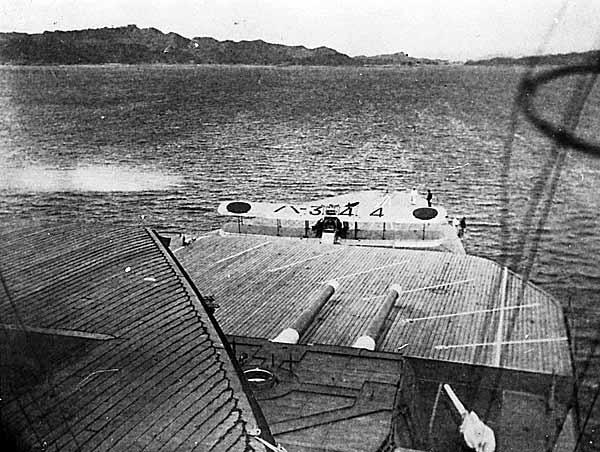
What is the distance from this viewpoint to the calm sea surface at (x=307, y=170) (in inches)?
1599

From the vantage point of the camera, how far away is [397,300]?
24359 mm

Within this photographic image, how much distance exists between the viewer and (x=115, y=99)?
136375 mm

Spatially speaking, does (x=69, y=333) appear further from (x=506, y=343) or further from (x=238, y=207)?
(x=238, y=207)

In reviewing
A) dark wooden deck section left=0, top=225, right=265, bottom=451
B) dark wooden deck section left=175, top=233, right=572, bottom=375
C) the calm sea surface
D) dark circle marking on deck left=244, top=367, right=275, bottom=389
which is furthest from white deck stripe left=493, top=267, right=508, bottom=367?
dark wooden deck section left=0, top=225, right=265, bottom=451

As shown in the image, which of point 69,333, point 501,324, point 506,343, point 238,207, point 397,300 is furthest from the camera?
point 238,207

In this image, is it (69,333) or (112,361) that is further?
(69,333)

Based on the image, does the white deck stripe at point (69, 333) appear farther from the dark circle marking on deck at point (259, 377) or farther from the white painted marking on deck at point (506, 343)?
the white painted marking on deck at point (506, 343)

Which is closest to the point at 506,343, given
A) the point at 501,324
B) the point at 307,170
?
the point at 501,324

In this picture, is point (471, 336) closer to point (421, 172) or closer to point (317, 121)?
point (421, 172)

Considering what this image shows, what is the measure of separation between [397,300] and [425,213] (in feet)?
36.8

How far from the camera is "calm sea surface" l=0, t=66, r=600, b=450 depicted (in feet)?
133

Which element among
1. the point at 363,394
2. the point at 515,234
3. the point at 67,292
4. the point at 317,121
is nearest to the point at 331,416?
the point at 363,394

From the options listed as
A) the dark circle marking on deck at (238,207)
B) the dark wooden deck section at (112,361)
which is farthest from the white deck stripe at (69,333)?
the dark circle marking on deck at (238,207)

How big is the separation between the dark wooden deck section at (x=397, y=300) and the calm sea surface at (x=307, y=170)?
2.45 metres
